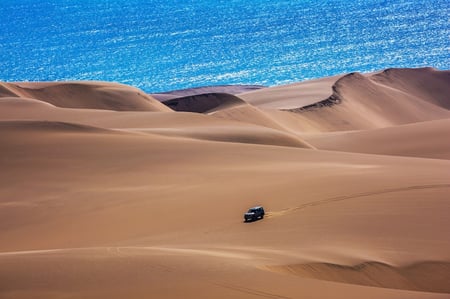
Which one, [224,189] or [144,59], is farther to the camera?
[144,59]

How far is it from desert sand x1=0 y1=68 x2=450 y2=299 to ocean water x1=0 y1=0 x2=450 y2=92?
4226cm

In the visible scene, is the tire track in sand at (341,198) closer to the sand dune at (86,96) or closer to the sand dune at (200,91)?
the sand dune at (86,96)

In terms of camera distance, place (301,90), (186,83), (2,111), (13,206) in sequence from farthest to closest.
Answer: (186,83), (301,90), (2,111), (13,206)

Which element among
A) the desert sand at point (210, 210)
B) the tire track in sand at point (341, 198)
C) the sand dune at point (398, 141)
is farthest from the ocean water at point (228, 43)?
the tire track in sand at point (341, 198)

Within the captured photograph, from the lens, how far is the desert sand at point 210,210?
13.0 meters

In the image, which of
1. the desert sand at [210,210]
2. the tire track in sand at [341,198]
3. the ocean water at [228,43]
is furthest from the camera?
the ocean water at [228,43]

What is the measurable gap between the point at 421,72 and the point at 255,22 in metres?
64.1

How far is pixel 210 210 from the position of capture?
65.3 feet

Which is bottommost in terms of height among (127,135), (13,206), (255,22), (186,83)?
(13,206)

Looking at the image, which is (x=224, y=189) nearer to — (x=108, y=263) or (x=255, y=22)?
(x=108, y=263)

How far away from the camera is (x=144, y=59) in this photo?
92250mm

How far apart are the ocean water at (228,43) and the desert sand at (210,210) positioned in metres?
42.3

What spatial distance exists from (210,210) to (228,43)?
3235 inches

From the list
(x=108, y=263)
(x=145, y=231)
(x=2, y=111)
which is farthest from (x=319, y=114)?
(x=108, y=263)
